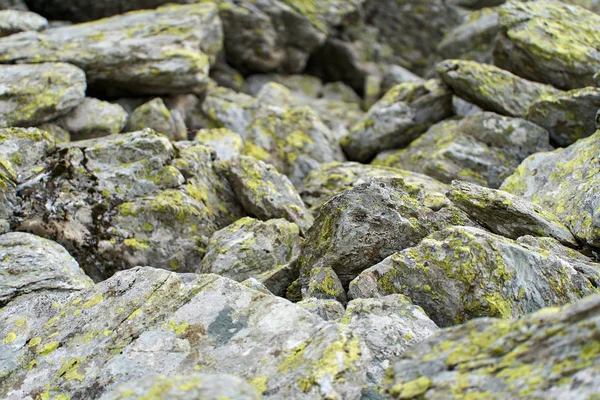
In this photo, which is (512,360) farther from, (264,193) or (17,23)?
(17,23)

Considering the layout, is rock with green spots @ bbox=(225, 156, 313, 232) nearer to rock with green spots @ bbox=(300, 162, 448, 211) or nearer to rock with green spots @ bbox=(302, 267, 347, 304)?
rock with green spots @ bbox=(300, 162, 448, 211)

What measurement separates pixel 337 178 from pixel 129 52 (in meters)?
9.13

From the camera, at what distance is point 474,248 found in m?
8.30

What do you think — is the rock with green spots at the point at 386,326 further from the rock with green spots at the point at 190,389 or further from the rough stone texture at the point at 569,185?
the rough stone texture at the point at 569,185

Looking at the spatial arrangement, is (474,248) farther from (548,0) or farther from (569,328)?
(548,0)

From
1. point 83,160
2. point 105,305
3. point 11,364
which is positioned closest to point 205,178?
point 83,160

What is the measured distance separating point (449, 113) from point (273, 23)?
40.5 feet

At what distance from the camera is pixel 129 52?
18.0 meters

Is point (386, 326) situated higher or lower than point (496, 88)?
lower

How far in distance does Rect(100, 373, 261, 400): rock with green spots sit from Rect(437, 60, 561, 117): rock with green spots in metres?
14.1

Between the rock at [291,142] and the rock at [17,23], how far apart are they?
32.1ft

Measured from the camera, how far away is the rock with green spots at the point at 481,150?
50.0 feet

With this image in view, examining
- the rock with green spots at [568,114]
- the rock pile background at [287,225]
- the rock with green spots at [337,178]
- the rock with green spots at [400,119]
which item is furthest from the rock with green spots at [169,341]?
the rock with green spots at [568,114]

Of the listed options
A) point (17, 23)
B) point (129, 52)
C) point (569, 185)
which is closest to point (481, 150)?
point (569, 185)
